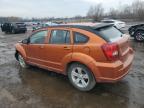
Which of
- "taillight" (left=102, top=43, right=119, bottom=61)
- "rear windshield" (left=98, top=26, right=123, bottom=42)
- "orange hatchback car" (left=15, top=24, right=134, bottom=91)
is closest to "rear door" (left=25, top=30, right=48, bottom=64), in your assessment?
"orange hatchback car" (left=15, top=24, right=134, bottom=91)

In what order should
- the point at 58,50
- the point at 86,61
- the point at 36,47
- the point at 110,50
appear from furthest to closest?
the point at 36,47
the point at 58,50
the point at 86,61
the point at 110,50

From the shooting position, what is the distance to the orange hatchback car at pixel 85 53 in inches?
159

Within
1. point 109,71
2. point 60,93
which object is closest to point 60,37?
point 60,93

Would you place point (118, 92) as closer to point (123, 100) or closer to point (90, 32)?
→ point (123, 100)

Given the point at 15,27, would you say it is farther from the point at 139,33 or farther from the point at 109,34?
the point at 109,34

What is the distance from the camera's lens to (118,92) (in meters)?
4.45

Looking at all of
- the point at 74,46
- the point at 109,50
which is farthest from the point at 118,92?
the point at 74,46

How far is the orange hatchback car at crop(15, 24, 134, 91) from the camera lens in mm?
4031

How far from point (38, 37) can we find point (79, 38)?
68.7 inches

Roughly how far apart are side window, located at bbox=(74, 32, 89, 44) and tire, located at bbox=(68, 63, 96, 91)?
56 cm

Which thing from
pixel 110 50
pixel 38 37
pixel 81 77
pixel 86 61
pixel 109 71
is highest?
pixel 38 37

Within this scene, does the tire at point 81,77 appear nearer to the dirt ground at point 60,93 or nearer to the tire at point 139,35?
the dirt ground at point 60,93

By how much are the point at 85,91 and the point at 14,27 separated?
21.8 m

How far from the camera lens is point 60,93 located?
4.55 metres
